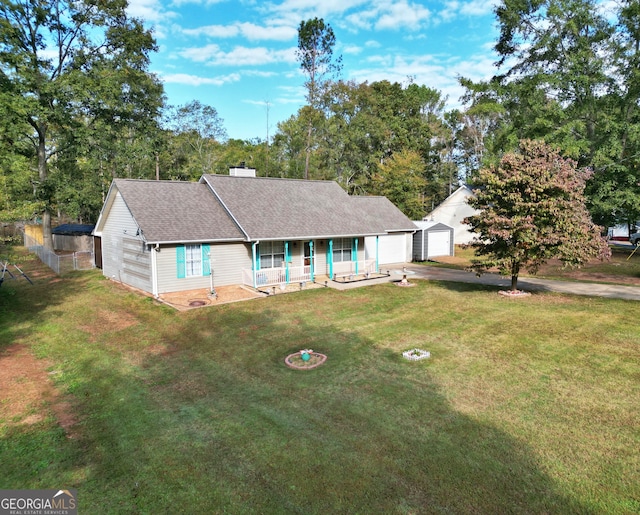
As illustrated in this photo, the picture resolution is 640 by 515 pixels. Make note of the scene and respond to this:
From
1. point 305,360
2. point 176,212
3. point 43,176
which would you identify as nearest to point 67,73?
point 43,176

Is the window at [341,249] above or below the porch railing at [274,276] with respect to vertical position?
above

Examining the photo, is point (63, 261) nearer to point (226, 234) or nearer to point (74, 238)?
point (74, 238)

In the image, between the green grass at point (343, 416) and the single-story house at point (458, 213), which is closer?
the green grass at point (343, 416)

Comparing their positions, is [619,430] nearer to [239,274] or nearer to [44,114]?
[239,274]

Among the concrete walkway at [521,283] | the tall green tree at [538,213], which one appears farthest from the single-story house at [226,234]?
the tall green tree at [538,213]

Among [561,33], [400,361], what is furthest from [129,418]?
[561,33]

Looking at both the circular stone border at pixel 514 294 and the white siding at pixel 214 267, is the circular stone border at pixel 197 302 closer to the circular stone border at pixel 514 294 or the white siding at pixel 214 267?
the white siding at pixel 214 267
